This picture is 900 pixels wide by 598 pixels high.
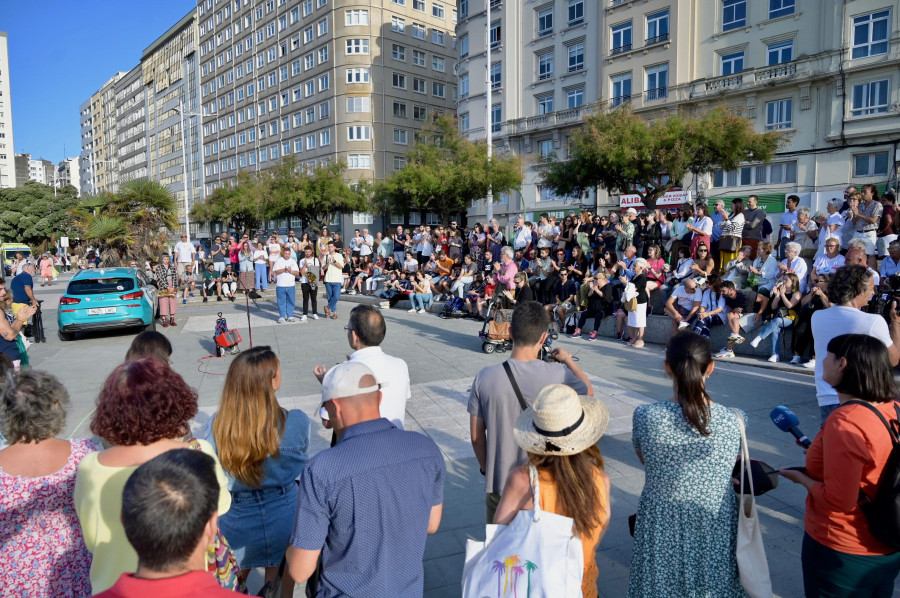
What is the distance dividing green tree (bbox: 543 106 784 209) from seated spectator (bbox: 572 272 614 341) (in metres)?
13.9

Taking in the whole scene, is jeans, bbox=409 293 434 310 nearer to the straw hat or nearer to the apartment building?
the straw hat

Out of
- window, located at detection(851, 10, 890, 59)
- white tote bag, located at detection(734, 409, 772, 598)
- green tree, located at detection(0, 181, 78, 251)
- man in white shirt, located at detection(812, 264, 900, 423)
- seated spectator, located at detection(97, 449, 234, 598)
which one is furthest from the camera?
green tree, located at detection(0, 181, 78, 251)

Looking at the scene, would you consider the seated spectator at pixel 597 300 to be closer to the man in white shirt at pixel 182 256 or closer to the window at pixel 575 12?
the man in white shirt at pixel 182 256

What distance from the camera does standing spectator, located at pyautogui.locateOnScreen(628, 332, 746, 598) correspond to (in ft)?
8.44

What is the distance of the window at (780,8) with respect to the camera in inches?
1180

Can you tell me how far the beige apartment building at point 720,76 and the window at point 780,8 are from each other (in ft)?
0.20

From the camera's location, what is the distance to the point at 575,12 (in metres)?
38.9

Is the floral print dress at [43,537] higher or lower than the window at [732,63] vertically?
lower

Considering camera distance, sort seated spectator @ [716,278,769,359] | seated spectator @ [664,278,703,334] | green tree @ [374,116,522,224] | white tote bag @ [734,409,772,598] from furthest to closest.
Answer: green tree @ [374,116,522,224]
seated spectator @ [664,278,703,334]
seated spectator @ [716,278,769,359]
white tote bag @ [734,409,772,598]

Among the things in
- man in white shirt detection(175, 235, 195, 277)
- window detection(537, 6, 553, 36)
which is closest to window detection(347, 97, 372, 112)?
window detection(537, 6, 553, 36)

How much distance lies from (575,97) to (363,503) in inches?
1612

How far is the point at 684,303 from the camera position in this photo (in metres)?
11.2

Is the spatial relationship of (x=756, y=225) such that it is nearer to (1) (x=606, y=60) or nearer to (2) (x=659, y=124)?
(2) (x=659, y=124)

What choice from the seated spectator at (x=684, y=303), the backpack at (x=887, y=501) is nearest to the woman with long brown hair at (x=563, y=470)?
the backpack at (x=887, y=501)
